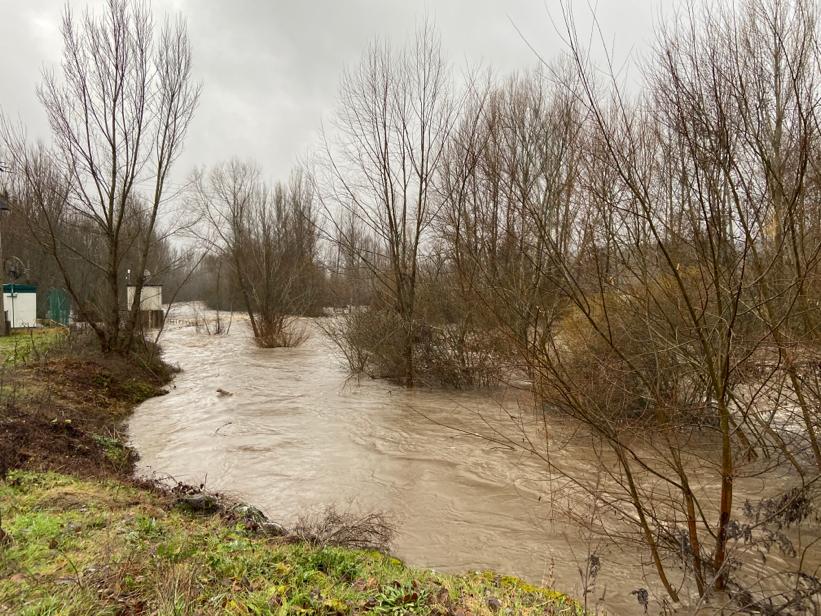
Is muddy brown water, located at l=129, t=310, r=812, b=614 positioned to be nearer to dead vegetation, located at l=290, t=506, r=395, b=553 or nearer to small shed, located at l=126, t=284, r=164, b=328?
dead vegetation, located at l=290, t=506, r=395, b=553

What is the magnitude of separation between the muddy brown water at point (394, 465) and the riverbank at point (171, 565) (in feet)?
2.46

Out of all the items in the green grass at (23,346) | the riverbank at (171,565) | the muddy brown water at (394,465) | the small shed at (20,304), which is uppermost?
the small shed at (20,304)

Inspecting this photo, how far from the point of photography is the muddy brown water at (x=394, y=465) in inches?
174

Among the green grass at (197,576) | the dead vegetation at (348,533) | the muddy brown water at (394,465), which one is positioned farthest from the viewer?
the muddy brown water at (394,465)

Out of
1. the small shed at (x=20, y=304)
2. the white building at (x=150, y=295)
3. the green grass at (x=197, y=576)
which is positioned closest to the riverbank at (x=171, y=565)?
the green grass at (x=197, y=576)

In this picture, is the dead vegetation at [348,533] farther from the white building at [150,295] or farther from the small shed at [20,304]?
→ the white building at [150,295]

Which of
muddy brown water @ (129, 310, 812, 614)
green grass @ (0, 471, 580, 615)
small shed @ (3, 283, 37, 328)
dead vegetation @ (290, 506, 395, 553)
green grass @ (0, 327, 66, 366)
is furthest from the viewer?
small shed @ (3, 283, 37, 328)

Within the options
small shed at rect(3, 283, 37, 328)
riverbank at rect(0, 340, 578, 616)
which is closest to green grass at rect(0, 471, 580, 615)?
riverbank at rect(0, 340, 578, 616)

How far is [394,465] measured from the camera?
702 cm

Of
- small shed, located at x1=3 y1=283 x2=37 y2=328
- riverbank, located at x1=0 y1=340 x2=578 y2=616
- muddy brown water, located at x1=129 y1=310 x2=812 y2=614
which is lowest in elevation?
muddy brown water, located at x1=129 y1=310 x2=812 y2=614

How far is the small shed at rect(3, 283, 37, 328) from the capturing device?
1722 cm

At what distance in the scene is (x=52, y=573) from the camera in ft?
9.09

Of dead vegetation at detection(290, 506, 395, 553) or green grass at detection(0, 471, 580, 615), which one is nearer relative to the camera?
green grass at detection(0, 471, 580, 615)

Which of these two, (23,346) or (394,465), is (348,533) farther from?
(23,346)
